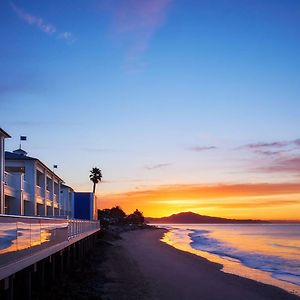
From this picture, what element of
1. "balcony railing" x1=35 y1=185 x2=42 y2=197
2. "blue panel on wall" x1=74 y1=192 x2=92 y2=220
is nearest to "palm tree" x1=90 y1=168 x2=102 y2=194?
"blue panel on wall" x1=74 y1=192 x2=92 y2=220

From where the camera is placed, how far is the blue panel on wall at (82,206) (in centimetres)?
5862

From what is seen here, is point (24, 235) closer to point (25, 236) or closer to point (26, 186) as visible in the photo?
point (25, 236)

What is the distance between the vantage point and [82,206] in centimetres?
5894

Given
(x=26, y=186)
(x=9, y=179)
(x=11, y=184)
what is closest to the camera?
(x=9, y=179)

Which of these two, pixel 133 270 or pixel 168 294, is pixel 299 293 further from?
pixel 133 270

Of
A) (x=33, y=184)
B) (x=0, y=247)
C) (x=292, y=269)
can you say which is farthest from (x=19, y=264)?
(x=292, y=269)

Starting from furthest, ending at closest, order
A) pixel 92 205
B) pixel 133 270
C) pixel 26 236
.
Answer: pixel 92 205 < pixel 133 270 < pixel 26 236

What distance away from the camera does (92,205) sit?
195 ft

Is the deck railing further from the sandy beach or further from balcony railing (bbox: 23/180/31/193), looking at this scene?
balcony railing (bbox: 23/180/31/193)

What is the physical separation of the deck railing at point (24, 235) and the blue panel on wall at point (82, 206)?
38828 millimetres

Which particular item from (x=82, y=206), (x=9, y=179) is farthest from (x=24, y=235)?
(x=82, y=206)

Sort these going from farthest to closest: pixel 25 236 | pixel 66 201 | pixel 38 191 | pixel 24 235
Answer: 1. pixel 66 201
2. pixel 38 191
3. pixel 25 236
4. pixel 24 235

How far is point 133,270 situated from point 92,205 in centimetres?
3205

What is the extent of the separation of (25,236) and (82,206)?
1835 inches
